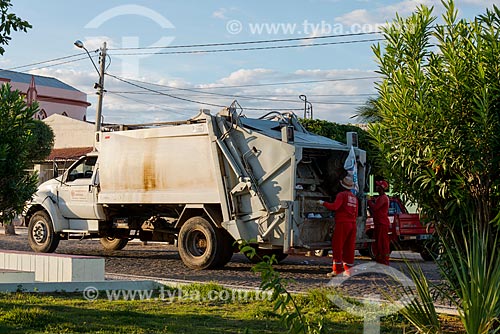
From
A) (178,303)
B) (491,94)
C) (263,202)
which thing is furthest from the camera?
(263,202)

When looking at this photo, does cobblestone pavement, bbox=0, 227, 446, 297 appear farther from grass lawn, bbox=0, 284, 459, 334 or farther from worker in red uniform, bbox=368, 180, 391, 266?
grass lawn, bbox=0, 284, 459, 334

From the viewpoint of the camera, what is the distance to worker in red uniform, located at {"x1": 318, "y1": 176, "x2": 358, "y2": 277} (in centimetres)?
1386

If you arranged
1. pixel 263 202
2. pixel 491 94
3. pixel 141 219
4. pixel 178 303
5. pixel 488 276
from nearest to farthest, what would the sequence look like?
pixel 488 276, pixel 491 94, pixel 178 303, pixel 263 202, pixel 141 219

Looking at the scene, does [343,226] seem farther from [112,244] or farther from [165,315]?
[112,244]

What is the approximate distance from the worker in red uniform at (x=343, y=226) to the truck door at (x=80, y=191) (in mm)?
5861

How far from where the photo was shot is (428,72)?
7.51 meters

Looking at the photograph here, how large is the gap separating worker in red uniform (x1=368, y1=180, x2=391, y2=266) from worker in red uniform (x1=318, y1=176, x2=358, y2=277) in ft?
2.86

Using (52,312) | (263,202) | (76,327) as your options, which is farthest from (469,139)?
(263,202)

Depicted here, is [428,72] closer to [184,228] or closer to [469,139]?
[469,139]

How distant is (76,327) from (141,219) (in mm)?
9655

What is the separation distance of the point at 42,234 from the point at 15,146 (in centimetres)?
1058

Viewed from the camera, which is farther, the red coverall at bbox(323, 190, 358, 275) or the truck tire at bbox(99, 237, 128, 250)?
the truck tire at bbox(99, 237, 128, 250)

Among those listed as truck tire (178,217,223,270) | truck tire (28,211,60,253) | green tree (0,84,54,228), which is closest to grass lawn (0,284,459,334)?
green tree (0,84,54,228)

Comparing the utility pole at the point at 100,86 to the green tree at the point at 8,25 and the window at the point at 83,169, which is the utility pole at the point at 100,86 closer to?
the window at the point at 83,169
